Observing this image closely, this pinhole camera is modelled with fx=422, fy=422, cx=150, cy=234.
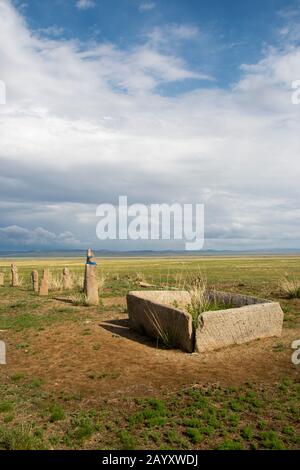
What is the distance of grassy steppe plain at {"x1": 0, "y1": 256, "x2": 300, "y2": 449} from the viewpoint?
5.28 metres

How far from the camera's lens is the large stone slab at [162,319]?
8.81 meters

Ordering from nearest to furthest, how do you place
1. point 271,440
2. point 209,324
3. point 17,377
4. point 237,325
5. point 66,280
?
point 271,440
point 17,377
point 209,324
point 237,325
point 66,280

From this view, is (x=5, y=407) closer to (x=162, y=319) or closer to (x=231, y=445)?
(x=231, y=445)

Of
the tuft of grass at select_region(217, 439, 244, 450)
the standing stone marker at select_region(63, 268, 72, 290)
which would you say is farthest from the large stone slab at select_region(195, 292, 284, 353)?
the standing stone marker at select_region(63, 268, 72, 290)

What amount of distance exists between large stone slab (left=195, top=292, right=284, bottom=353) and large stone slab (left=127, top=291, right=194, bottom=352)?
29 cm

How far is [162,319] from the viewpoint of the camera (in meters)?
9.59

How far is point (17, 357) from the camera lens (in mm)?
8992

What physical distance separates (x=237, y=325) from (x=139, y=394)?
3209mm

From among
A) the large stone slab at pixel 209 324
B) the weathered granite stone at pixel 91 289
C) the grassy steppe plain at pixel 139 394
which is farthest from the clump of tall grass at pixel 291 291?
the weathered granite stone at pixel 91 289

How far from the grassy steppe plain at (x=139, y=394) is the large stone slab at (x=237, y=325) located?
0.82ft

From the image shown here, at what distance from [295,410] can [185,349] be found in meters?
3.24
